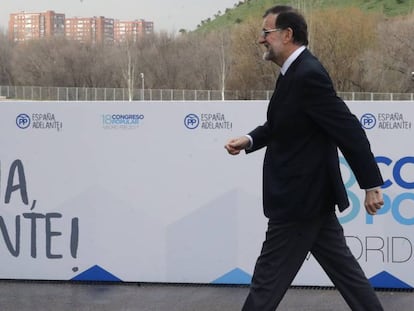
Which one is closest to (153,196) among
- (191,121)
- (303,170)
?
(191,121)

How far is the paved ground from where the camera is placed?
536 cm

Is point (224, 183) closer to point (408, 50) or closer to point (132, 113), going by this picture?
point (132, 113)

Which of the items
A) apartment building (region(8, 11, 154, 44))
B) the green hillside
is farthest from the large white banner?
apartment building (region(8, 11, 154, 44))

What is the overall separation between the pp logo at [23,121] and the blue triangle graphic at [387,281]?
9.92ft

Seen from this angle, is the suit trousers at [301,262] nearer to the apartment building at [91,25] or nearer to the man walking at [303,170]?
the man walking at [303,170]

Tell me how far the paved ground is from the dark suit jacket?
183cm

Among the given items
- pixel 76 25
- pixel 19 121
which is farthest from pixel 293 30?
pixel 76 25

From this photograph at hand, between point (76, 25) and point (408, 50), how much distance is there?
247ft

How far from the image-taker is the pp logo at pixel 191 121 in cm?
562

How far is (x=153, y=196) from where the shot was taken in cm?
575

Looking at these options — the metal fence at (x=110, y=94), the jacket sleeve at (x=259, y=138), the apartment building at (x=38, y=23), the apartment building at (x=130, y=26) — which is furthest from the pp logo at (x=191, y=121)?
the apartment building at (x=38, y=23)

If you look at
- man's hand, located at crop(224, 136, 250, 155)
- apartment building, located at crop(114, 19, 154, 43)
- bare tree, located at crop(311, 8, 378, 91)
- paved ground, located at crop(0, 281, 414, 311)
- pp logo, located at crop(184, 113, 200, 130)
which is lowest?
paved ground, located at crop(0, 281, 414, 311)

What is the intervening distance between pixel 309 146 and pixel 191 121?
2073 mm

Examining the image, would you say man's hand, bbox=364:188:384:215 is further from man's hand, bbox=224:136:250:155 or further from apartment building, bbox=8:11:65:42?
apartment building, bbox=8:11:65:42
